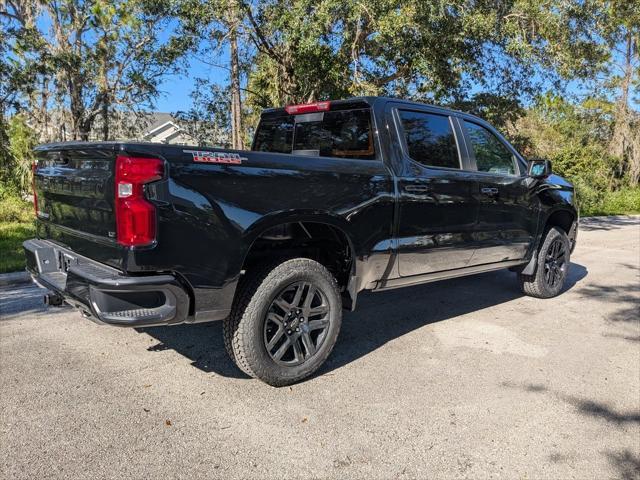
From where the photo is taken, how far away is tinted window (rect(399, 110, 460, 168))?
426 centimetres

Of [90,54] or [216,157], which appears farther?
[90,54]

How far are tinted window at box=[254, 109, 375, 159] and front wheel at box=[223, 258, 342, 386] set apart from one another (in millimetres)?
1179

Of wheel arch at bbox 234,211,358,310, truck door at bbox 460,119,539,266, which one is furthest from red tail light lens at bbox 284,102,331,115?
truck door at bbox 460,119,539,266

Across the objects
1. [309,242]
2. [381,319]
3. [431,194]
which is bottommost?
[381,319]

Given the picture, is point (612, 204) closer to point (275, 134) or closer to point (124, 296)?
point (275, 134)

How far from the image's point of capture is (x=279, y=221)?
3270mm

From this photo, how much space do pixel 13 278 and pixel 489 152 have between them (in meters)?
5.71

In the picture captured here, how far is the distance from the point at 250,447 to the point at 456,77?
10.4 m

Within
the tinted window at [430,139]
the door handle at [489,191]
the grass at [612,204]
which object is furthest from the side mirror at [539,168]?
the grass at [612,204]

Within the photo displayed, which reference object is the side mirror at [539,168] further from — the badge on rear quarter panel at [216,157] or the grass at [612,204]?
the grass at [612,204]

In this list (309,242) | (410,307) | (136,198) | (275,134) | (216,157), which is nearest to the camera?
(136,198)

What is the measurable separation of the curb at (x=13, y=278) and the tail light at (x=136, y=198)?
4.26 meters

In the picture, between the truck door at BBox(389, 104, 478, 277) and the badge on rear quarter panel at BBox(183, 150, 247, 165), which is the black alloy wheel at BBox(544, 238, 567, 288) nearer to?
the truck door at BBox(389, 104, 478, 277)

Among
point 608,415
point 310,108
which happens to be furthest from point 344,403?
point 310,108
